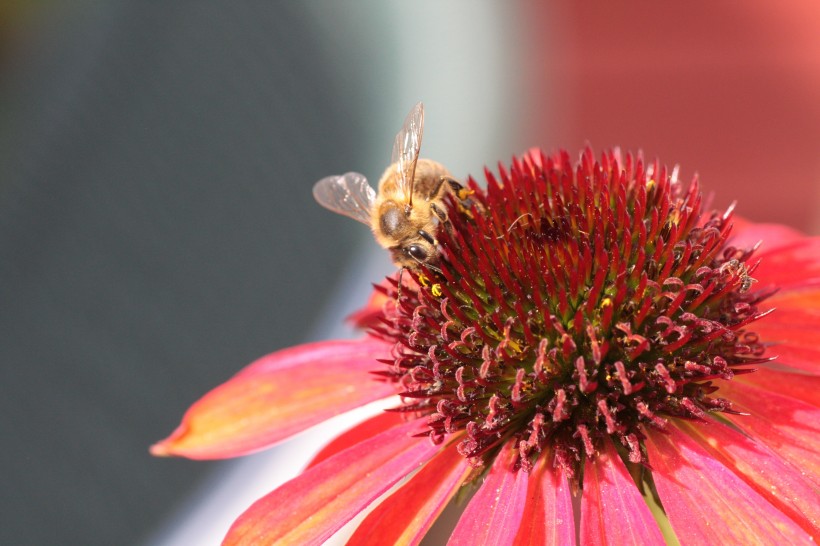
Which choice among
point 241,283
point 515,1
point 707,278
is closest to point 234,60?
point 241,283

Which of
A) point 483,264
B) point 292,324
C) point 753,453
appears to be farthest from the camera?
point 292,324

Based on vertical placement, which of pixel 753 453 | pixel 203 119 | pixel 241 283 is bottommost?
pixel 753 453

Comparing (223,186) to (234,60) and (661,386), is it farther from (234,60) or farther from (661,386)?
(661,386)

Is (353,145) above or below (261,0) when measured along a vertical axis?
below

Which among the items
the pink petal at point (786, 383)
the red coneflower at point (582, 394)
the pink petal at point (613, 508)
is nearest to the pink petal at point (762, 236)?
the red coneflower at point (582, 394)

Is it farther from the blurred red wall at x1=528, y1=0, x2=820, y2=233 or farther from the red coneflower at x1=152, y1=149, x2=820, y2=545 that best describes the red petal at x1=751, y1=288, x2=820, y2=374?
the blurred red wall at x1=528, y1=0, x2=820, y2=233

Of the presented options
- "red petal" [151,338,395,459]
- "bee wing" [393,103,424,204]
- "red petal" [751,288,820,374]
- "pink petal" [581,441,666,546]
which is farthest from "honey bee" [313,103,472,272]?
"red petal" [751,288,820,374]

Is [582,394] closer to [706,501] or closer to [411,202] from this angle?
[706,501]
